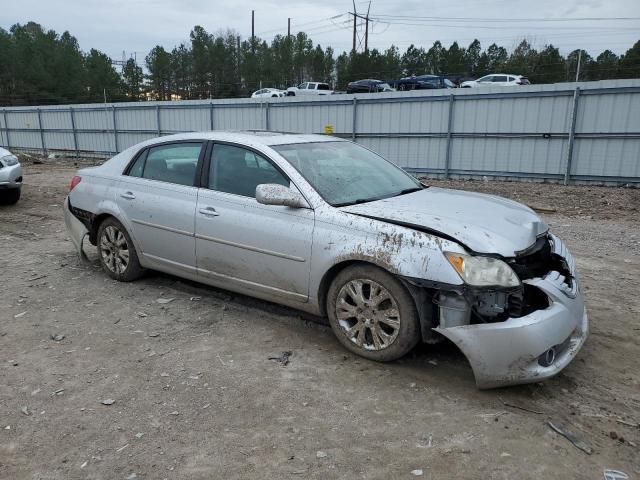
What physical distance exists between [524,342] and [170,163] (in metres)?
3.46

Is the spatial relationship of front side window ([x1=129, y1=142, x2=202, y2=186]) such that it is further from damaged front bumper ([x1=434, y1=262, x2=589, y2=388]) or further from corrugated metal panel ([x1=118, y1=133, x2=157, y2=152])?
corrugated metal panel ([x1=118, y1=133, x2=157, y2=152])

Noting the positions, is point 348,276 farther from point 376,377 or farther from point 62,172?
point 62,172

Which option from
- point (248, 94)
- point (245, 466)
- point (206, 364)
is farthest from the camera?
point (248, 94)

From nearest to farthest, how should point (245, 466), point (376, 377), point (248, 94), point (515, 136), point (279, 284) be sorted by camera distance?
Result: point (245, 466), point (376, 377), point (279, 284), point (515, 136), point (248, 94)

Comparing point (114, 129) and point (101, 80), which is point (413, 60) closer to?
point (101, 80)

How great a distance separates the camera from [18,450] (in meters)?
2.77

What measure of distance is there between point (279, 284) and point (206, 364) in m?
0.80

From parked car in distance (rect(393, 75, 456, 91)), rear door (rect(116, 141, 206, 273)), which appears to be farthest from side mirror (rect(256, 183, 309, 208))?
parked car in distance (rect(393, 75, 456, 91))

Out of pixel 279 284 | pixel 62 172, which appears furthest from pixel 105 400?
pixel 62 172

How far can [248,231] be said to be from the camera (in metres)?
4.12

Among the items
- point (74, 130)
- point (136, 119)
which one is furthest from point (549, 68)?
point (74, 130)

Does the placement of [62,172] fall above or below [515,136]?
below

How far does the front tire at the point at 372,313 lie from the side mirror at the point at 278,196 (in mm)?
615

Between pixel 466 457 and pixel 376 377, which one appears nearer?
pixel 466 457
